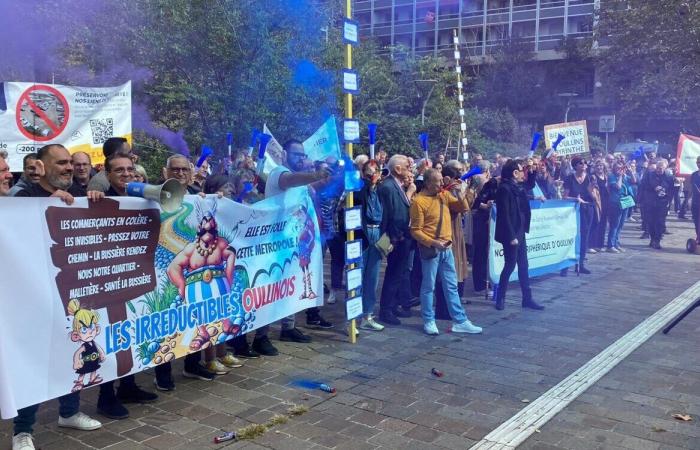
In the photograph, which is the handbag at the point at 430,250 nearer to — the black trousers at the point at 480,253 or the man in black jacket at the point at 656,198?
the black trousers at the point at 480,253

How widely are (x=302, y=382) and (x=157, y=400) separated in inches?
44.1

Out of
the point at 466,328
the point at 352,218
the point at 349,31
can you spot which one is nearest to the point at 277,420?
the point at 352,218

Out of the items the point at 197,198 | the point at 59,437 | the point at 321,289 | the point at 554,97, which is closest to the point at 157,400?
the point at 59,437

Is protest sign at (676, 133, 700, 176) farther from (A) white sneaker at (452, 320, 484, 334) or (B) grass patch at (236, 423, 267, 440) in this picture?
(B) grass patch at (236, 423, 267, 440)

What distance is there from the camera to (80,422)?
425 centimetres

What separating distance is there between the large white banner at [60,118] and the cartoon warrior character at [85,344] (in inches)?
203

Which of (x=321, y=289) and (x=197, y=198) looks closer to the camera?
(x=197, y=198)

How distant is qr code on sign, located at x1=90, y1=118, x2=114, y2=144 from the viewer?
9.05 metres

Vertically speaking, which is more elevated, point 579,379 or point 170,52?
point 170,52

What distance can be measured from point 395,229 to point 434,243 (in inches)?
24.6

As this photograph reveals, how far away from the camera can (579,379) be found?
5297 mm

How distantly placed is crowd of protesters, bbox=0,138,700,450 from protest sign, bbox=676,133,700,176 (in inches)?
194

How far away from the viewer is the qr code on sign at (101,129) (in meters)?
9.05

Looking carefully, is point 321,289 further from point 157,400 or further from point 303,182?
point 157,400
